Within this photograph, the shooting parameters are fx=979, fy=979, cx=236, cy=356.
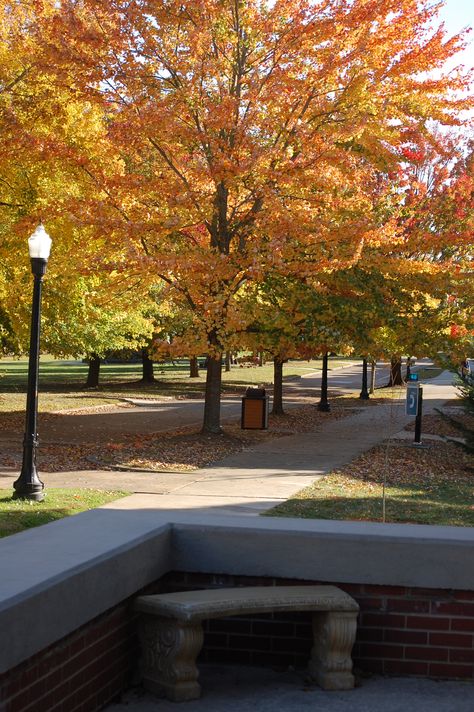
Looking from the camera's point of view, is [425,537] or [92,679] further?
[425,537]

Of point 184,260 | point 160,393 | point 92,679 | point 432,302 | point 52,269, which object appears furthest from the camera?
point 160,393

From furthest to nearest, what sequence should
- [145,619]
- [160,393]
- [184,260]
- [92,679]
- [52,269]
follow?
[160,393]
[52,269]
[184,260]
[145,619]
[92,679]

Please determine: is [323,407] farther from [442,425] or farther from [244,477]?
[244,477]

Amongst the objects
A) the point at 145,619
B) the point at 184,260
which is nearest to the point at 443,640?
the point at 145,619

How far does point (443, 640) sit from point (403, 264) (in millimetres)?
14289

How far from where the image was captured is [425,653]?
509 cm

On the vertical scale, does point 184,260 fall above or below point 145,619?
above

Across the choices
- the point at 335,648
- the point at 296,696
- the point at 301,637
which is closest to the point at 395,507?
the point at 301,637

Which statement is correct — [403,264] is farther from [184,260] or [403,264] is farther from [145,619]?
[145,619]

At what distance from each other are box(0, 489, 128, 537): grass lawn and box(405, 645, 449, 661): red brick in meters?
5.33

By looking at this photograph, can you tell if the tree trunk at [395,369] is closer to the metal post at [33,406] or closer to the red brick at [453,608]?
the metal post at [33,406]

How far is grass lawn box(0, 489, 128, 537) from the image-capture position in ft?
33.2

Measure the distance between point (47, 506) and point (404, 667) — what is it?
6947mm

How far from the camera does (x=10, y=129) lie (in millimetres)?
17953
